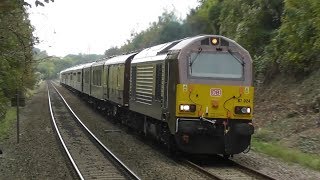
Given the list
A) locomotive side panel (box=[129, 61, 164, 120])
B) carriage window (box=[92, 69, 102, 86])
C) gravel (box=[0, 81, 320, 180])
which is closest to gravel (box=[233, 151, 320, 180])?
gravel (box=[0, 81, 320, 180])

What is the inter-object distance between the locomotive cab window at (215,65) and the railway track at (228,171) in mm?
2185

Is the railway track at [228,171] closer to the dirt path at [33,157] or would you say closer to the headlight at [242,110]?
the headlight at [242,110]

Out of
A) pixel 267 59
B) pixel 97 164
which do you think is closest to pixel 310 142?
pixel 97 164

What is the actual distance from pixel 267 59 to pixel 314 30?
6.80 meters

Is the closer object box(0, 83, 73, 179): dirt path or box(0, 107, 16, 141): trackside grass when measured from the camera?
box(0, 83, 73, 179): dirt path

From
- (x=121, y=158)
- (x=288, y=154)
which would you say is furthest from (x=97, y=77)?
(x=288, y=154)

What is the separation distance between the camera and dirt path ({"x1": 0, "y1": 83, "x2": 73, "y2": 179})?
11922 millimetres

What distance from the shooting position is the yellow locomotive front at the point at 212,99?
12438 millimetres

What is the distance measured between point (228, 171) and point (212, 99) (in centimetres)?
181

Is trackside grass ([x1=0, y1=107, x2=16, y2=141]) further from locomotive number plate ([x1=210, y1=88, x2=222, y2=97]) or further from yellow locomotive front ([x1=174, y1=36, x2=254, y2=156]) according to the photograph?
locomotive number plate ([x1=210, y1=88, x2=222, y2=97])

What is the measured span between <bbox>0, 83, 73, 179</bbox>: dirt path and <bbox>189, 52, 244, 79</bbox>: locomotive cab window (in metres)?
3.99

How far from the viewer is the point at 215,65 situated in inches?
507

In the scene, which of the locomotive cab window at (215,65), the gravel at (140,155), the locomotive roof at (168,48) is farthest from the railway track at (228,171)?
the locomotive roof at (168,48)

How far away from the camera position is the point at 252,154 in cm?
1469
